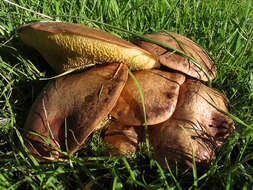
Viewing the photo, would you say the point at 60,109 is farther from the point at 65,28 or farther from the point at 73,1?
the point at 73,1

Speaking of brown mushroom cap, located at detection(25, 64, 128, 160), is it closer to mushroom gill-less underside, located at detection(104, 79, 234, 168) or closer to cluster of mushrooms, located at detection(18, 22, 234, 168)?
cluster of mushrooms, located at detection(18, 22, 234, 168)

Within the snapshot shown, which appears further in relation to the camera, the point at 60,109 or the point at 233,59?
the point at 233,59

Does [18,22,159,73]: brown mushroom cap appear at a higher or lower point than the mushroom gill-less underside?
higher

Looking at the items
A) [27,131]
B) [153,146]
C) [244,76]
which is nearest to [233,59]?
[244,76]

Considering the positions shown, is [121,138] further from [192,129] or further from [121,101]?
[192,129]

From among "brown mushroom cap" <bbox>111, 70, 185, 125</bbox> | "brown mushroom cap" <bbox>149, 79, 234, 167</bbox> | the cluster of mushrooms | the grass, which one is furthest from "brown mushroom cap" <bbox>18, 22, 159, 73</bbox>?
the grass

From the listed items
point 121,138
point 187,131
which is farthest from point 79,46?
point 187,131
